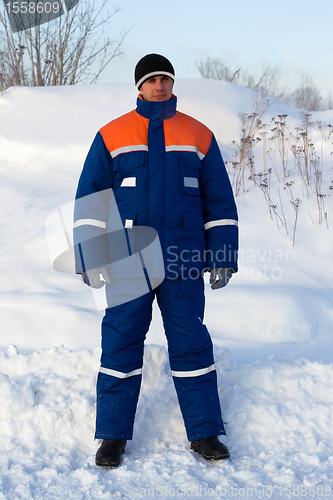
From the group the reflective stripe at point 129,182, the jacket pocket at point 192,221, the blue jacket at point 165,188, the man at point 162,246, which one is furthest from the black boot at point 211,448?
the reflective stripe at point 129,182

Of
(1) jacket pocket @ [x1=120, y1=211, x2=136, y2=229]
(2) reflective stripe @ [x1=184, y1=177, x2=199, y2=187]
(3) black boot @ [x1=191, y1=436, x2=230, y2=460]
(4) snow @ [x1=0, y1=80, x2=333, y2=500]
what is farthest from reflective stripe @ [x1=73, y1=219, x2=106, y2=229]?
(3) black boot @ [x1=191, y1=436, x2=230, y2=460]

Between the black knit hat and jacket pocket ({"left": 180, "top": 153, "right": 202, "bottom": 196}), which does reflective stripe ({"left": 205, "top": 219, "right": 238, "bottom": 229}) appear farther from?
the black knit hat

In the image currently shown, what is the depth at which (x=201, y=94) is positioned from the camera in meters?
7.63

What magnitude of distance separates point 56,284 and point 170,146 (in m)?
2.28

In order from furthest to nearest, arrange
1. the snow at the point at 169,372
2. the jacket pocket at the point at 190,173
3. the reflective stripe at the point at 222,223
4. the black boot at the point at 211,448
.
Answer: the reflective stripe at the point at 222,223
the jacket pocket at the point at 190,173
the black boot at the point at 211,448
the snow at the point at 169,372

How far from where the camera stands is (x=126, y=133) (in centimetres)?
206

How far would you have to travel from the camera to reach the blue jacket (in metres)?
2.01

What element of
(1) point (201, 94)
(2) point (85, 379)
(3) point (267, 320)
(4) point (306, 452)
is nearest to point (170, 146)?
(2) point (85, 379)

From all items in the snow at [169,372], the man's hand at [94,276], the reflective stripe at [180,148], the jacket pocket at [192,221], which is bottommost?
the snow at [169,372]

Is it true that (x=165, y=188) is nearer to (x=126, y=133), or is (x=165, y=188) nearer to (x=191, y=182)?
(x=191, y=182)

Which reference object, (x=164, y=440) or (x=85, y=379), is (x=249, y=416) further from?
(x=85, y=379)

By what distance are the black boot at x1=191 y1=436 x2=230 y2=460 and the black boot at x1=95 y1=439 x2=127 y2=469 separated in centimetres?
34

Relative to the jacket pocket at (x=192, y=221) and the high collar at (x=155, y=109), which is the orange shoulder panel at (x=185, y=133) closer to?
the high collar at (x=155, y=109)

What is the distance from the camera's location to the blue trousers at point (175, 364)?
2010 millimetres
